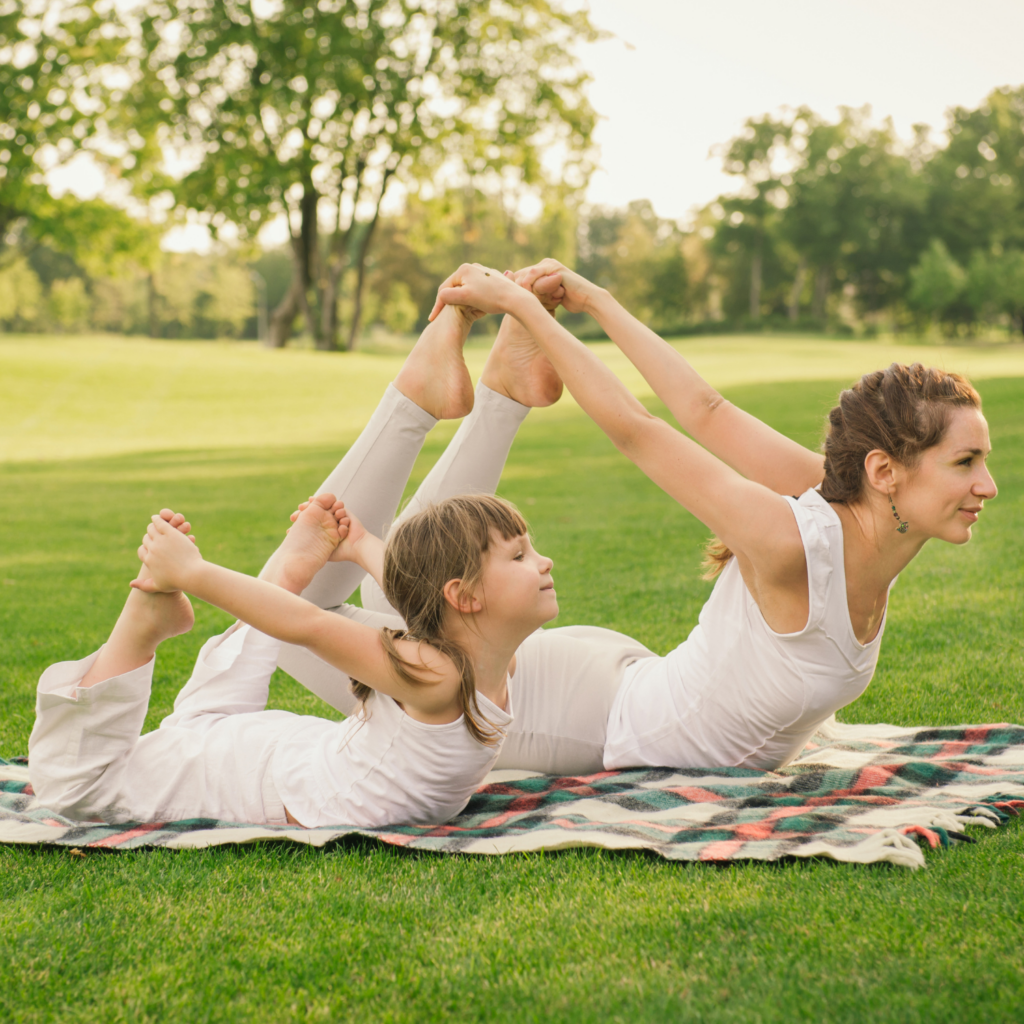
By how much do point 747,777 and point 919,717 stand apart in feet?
4.06

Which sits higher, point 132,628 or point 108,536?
point 132,628

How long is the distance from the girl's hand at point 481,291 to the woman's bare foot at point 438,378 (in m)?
0.12

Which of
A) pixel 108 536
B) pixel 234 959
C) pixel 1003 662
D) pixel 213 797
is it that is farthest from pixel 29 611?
pixel 1003 662

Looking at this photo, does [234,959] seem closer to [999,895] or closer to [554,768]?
[554,768]

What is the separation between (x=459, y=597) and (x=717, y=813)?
0.95 meters

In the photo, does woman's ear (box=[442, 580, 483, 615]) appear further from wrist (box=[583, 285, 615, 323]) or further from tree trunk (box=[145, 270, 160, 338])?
tree trunk (box=[145, 270, 160, 338])

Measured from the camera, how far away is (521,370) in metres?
3.39

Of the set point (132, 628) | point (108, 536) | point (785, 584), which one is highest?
point (785, 584)

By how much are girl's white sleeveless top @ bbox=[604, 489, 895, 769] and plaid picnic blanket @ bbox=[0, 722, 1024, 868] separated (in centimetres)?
9

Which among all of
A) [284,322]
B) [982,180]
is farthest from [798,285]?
[284,322]

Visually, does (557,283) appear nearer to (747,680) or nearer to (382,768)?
(747,680)

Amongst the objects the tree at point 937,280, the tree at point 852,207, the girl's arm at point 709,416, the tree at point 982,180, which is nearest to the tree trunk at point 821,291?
the tree at point 852,207

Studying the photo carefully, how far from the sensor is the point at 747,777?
3053 mm

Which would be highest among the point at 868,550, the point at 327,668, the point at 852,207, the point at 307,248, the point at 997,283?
the point at 852,207
